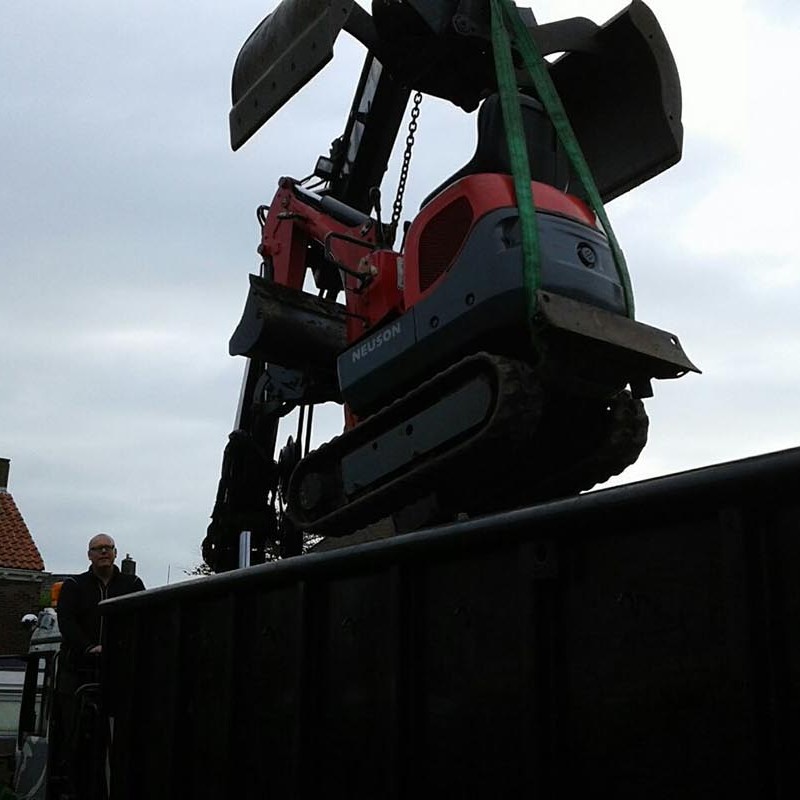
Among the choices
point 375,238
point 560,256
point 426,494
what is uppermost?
point 375,238

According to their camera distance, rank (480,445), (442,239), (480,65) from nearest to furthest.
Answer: (480,445), (442,239), (480,65)

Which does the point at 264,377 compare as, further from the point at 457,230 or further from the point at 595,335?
the point at 595,335

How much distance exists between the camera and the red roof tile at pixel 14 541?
30766 millimetres

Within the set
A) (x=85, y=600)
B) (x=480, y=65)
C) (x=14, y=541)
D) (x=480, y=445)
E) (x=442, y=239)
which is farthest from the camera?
(x=14, y=541)

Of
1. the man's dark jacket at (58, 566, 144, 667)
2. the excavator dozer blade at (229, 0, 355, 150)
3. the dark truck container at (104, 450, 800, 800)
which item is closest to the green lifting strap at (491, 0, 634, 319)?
the excavator dozer blade at (229, 0, 355, 150)

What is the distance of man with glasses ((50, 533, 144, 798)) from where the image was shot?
5.21 meters

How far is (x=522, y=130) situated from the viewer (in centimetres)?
614

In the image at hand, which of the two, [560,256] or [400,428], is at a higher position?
[560,256]

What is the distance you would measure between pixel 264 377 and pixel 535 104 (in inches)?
119

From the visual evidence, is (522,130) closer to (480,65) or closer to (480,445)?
(480,65)

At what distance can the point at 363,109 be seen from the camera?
330 inches

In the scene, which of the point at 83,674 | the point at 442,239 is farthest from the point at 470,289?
the point at 83,674

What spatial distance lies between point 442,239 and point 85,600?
3.30 m

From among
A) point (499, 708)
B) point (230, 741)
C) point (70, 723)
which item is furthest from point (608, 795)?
point (70, 723)
